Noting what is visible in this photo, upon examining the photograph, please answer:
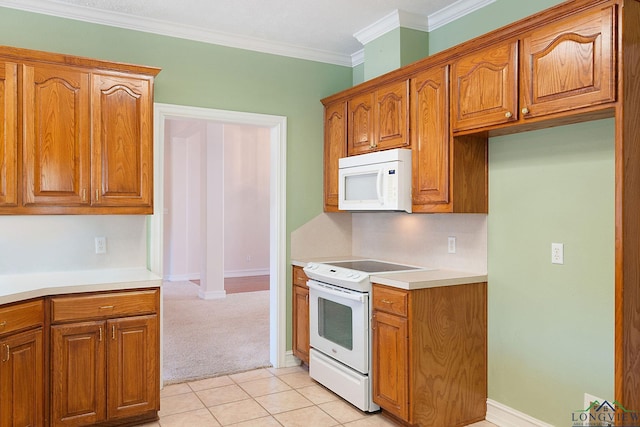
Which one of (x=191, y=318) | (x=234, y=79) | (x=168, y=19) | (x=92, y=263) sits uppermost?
(x=168, y=19)

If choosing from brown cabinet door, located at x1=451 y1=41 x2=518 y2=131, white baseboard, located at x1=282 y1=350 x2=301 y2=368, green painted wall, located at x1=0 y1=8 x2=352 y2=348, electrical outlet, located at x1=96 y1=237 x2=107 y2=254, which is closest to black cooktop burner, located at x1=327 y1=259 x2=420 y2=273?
green painted wall, located at x1=0 y1=8 x2=352 y2=348

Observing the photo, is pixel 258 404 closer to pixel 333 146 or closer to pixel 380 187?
pixel 380 187

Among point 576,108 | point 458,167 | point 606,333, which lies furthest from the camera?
point 458,167

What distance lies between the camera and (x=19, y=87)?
2854mm

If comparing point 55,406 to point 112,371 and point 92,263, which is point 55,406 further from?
point 92,263

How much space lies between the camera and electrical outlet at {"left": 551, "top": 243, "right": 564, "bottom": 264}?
2.63m

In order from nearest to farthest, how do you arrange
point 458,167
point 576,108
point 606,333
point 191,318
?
1. point 576,108
2. point 606,333
3. point 458,167
4. point 191,318

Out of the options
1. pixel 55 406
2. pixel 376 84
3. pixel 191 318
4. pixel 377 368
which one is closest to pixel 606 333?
pixel 377 368

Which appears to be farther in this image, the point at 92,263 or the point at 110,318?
the point at 92,263

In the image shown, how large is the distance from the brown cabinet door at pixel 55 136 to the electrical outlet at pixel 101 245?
44cm

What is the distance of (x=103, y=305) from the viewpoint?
285cm

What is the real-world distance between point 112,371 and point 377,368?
1.62 m

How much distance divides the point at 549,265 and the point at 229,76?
2729 mm

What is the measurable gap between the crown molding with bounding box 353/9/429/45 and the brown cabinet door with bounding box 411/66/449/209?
23.3 inches
